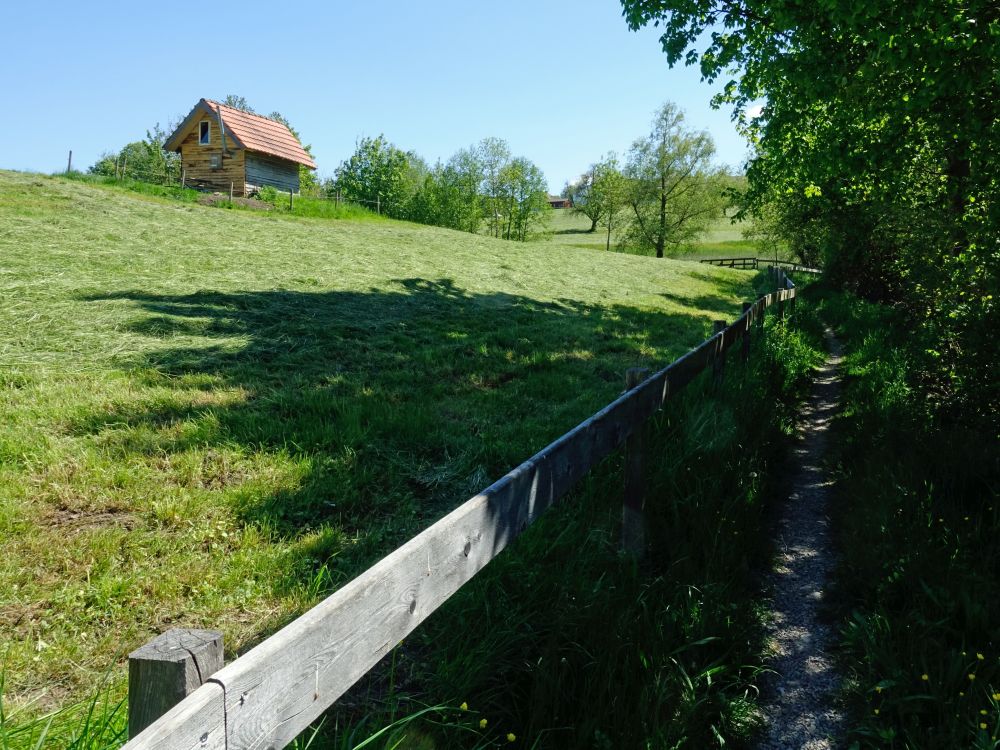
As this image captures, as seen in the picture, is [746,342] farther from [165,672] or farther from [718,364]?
[165,672]

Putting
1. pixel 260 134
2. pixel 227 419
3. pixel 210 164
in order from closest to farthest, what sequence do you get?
pixel 227 419
pixel 210 164
pixel 260 134

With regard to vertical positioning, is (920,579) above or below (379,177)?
below

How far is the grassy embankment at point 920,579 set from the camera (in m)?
2.96

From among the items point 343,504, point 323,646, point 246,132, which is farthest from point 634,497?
point 246,132

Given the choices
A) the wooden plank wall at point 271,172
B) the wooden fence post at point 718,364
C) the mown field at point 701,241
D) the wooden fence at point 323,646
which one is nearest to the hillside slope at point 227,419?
the wooden fence post at point 718,364

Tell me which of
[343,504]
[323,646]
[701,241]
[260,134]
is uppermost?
[701,241]

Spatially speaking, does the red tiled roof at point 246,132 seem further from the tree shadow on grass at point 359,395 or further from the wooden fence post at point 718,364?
the wooden fence post at point 718,364

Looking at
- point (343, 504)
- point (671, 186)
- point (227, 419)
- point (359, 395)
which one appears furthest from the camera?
point (671, 186)

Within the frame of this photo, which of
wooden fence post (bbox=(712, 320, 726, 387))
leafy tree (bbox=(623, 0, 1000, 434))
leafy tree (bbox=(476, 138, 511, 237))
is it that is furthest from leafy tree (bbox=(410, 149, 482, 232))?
wooden fence post (bbox=(712, 320, 726, 387))

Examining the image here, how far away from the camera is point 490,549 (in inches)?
94.0

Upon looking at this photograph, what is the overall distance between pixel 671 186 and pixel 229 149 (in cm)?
3930

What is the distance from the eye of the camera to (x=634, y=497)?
412cm

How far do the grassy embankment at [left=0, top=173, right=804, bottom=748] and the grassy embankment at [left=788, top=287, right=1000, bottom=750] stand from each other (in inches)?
23.5

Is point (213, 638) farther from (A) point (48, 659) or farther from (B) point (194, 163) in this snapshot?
(B) point (194, 163)
